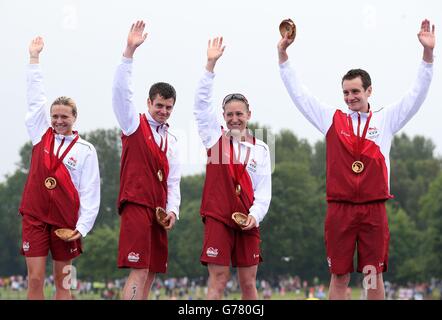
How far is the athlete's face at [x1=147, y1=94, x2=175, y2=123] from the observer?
11250mm

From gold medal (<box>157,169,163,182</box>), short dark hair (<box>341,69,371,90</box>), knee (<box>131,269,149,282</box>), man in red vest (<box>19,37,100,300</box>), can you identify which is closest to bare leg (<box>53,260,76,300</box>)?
man in red vest (<box>19,37,100,300</box>)

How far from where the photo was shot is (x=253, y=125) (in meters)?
87.8

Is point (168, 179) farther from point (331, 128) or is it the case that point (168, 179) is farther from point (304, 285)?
point (304, 285)

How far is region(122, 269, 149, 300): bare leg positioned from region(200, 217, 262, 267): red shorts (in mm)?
740

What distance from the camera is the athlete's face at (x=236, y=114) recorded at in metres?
11.1

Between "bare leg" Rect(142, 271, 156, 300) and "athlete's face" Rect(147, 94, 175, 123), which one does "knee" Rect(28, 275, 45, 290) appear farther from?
"athlete's face" Rect(147, 94, 175, 123)

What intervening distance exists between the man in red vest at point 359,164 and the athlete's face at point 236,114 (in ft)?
2.10

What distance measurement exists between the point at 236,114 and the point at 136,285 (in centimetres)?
240

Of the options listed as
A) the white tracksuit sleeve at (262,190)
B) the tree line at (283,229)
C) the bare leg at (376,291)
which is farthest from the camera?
the tree line at (283,229)

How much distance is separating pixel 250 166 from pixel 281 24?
5.85 ft

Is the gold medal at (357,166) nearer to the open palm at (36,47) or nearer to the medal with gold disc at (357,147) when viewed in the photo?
the medal with gold disc at (357,147)

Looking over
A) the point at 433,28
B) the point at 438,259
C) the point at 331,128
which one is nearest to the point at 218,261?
the point at 331,128

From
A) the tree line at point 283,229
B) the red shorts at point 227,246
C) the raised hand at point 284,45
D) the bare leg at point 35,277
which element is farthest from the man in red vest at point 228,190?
the tree line at point 283,229

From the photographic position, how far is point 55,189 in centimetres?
1112
